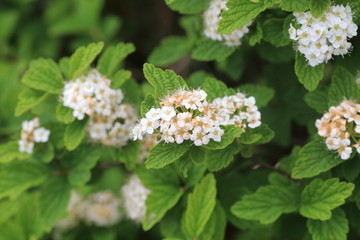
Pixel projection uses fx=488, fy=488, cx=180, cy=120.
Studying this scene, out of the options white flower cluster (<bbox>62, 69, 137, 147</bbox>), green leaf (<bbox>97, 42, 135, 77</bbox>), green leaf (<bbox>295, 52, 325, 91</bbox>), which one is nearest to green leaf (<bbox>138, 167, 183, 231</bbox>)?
white flower cluster (<bbox>62, 69, 137, 147</bbox>)

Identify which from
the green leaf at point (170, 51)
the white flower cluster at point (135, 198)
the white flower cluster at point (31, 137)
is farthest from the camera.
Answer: the green leaf at point (170, 51)

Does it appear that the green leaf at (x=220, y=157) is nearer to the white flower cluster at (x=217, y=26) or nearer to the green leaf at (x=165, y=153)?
the green leaf at (x=165, y=153)

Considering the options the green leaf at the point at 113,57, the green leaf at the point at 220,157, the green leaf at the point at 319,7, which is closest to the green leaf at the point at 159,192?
the green leaf at the point at 220,157

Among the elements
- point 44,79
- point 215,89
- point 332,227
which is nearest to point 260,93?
point 215,89

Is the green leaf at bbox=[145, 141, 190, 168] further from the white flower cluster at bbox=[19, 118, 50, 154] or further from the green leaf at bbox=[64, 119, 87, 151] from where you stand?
the white flower cluster at bbox=[19, 118, 50, 154]

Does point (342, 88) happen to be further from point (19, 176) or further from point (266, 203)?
point (19, 176)
